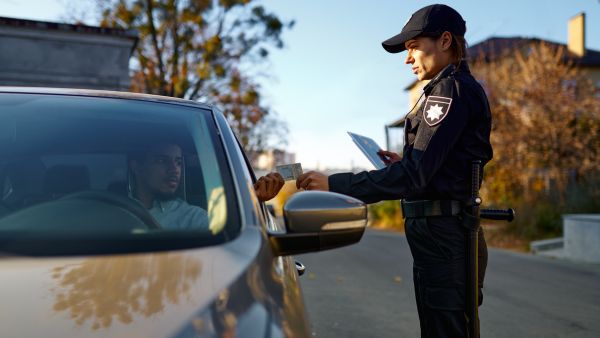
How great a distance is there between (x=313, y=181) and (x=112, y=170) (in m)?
0.73

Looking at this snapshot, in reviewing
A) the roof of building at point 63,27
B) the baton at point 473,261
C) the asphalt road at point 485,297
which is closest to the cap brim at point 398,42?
the baton at point 473,261

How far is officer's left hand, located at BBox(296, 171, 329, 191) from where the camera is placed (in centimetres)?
228

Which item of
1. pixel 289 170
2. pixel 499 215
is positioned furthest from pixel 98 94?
pixel 499 215

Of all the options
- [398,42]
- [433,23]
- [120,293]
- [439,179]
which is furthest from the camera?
[398,42]

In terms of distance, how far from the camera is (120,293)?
1.31m

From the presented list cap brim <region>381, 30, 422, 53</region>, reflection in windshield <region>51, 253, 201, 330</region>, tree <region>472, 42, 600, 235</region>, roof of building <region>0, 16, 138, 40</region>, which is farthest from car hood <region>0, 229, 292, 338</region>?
roof of building <region>0, 16, 138, 40</region>

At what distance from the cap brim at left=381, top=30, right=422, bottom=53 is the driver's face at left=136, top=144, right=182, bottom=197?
1.06m

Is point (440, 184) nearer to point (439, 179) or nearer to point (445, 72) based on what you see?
point (439, 179)

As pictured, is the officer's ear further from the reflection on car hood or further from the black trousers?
the reflection on car hood

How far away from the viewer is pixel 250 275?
58.3 inches

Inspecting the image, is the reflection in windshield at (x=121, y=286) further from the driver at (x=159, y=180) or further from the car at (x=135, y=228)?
the driver at (x=159, y=180)

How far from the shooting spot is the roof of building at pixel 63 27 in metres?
15.6

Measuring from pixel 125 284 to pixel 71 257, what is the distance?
19 cm

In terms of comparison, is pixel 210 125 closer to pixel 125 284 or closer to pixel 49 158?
pixel 49 158
